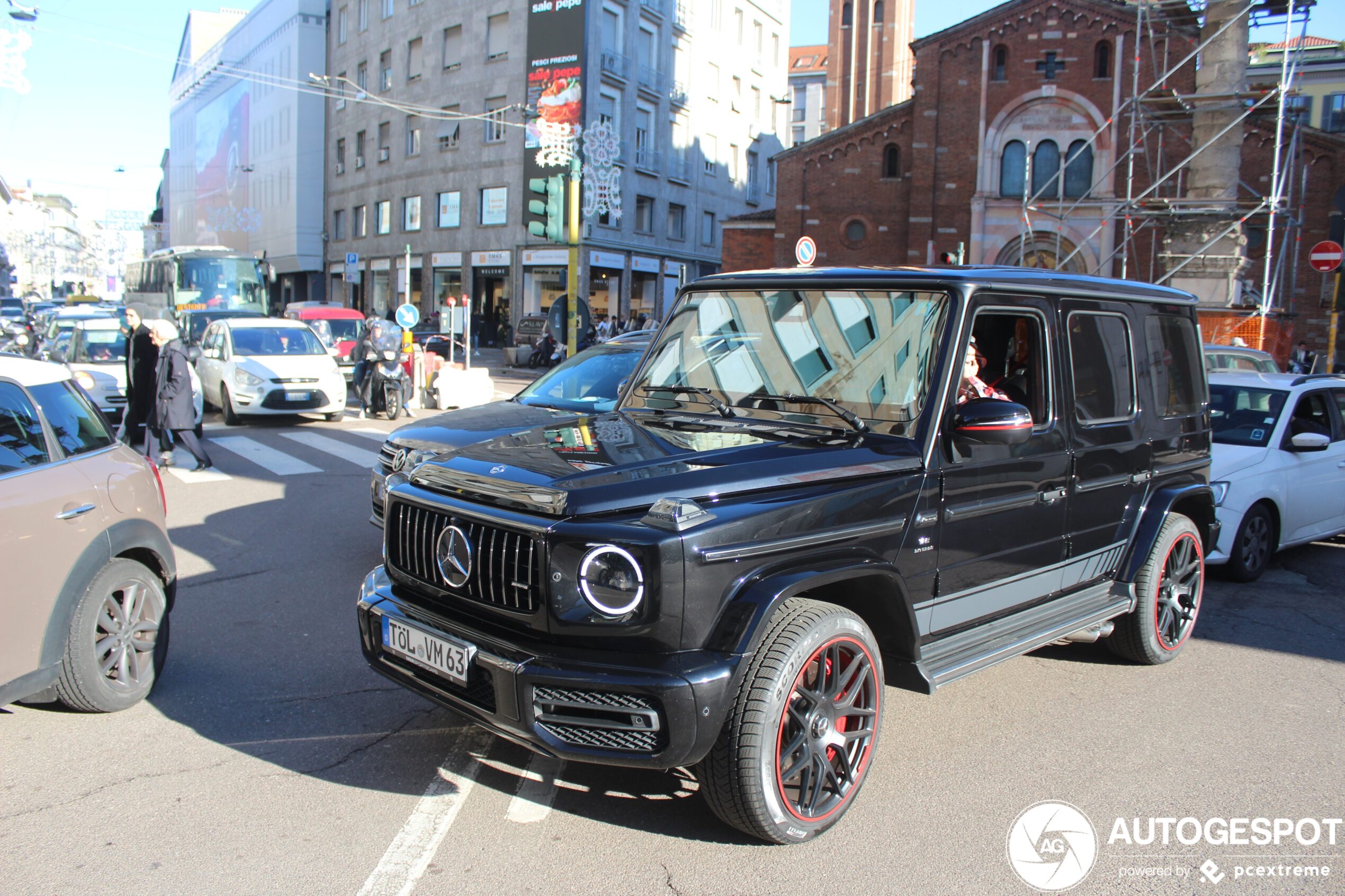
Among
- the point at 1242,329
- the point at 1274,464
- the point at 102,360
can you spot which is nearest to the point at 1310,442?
the point at 1274,464

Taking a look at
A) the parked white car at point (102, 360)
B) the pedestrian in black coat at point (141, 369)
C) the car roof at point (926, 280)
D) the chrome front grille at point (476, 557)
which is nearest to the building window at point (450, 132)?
the parked white car at point (102, 360)

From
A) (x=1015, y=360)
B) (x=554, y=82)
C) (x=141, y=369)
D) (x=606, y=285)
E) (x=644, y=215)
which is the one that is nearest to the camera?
(x=1015, y=360)

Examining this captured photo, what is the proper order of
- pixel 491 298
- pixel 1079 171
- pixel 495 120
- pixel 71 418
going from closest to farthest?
pixel 71 418, pixel 1079 171, pixel 495 120, pixel 491 298

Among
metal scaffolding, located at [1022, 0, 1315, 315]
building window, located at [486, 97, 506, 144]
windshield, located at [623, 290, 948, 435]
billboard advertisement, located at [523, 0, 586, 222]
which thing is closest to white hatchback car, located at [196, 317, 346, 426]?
windshield, located at [623, 290, 948, 435]

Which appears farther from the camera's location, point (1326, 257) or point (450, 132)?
point (450, 132)

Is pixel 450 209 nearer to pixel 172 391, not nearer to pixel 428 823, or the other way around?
pixel 172 391

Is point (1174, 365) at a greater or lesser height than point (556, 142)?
lesser

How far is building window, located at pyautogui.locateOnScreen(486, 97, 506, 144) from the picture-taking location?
1581 inches

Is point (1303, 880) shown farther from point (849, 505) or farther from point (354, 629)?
point (354, 629)

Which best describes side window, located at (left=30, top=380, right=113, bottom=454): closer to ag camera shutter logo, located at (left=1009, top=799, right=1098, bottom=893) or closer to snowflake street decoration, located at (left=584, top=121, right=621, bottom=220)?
ag camera shutter logo, located at (left=1009, top=799, right=1098, bottom=893)

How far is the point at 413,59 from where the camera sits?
1754 inches

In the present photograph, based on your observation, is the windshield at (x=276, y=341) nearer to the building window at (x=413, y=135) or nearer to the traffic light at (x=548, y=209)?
the traffic light at (x=548, y=209)

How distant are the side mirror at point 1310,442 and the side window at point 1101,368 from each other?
327 cm

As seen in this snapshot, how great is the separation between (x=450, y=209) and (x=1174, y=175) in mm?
28945
